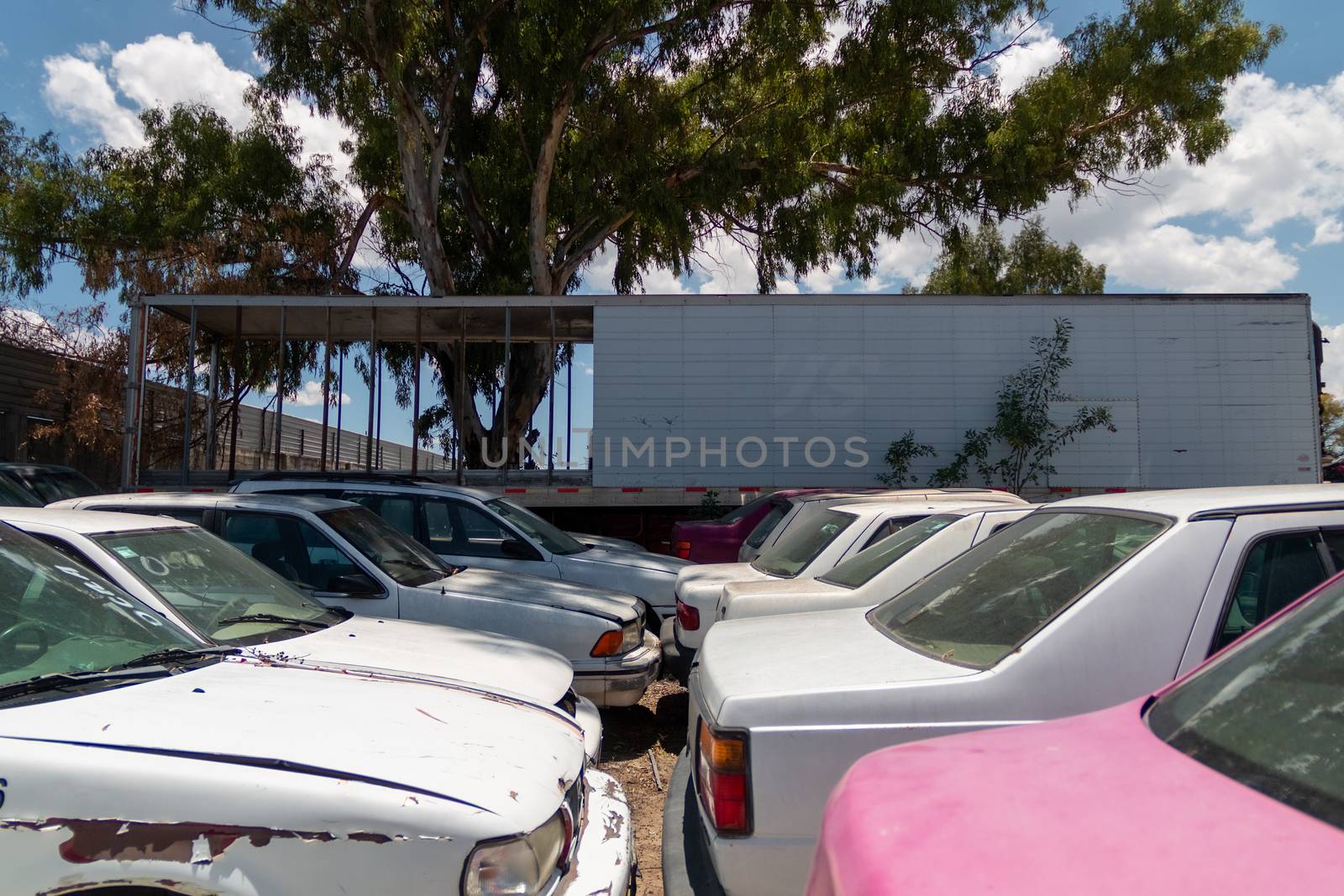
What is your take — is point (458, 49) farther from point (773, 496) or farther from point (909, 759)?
point (909, 759)

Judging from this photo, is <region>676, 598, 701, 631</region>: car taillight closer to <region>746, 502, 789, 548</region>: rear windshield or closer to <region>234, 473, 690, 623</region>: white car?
<region>234, 473, 690, 623</region>: white car

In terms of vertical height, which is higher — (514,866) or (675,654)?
(514,866)

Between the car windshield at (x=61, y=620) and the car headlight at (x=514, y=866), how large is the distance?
1457 millimetres

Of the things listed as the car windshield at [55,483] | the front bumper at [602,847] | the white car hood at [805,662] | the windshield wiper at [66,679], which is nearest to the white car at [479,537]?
the white car hood at [805,662]

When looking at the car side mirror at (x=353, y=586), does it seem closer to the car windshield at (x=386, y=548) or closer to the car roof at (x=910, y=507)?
the car windshield at (x=386, y=548)

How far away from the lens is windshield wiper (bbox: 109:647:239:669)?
299 centimetres

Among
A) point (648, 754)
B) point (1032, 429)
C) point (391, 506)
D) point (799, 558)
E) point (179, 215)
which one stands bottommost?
point (648, 754)

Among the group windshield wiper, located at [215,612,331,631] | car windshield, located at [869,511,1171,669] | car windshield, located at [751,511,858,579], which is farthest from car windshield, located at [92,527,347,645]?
car windshield, located at [751,511,858,579]

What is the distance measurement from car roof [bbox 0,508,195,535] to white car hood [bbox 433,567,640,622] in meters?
1.67

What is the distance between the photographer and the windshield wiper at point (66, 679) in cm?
255

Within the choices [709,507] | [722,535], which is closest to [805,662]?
[722,535]

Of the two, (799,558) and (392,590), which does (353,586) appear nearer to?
(392,590)

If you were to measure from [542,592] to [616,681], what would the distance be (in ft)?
2.63

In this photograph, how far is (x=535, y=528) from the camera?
8.02 metres
